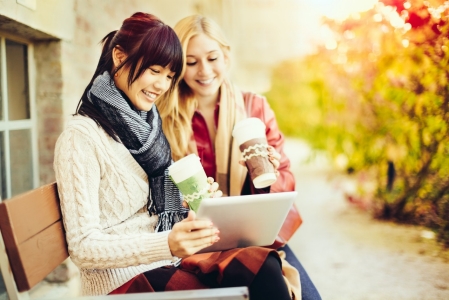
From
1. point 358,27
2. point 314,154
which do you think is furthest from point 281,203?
point 314,154

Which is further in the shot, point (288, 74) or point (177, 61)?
point (288, 74)

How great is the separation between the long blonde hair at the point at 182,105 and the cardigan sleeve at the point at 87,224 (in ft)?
2.44

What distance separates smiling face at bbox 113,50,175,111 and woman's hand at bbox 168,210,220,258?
0.51m

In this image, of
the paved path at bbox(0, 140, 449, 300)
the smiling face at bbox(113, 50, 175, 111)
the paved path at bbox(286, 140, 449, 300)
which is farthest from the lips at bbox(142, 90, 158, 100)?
the paved path at bbox(286, 140, 449, 300)

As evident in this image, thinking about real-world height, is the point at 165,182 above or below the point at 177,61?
below

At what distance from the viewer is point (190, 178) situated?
1.31 m

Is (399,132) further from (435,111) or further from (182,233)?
(182,233)

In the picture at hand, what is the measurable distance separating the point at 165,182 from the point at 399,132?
2860mm

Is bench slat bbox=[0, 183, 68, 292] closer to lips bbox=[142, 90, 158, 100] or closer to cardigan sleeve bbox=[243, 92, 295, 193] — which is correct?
lips bbox=[142, 90, 158, 100]

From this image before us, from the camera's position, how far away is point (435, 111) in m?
3.02

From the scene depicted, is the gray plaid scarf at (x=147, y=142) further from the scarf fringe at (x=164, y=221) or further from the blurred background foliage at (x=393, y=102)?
the blurred background foliage at (x=393, y=102)

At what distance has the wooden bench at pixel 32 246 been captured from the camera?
3.51 ft

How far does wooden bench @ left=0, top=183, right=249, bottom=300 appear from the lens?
3.51ft

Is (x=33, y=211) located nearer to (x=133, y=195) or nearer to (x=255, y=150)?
(x=133, y=195)
